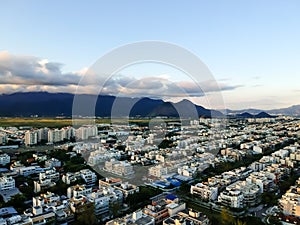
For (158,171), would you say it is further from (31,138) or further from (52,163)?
(31,138)

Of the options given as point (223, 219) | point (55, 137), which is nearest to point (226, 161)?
point (223, 219)

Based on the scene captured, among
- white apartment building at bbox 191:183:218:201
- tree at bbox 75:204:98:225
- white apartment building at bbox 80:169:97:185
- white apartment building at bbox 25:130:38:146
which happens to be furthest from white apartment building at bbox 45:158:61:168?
white apartment building at bbox 25:130:38:146

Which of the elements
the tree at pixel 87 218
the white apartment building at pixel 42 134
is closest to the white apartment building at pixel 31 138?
the white apartment building at pixel 42 134

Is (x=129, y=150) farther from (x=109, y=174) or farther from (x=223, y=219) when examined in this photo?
(x=223, y=219)

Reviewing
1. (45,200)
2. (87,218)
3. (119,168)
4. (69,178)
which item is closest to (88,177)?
(69,178)

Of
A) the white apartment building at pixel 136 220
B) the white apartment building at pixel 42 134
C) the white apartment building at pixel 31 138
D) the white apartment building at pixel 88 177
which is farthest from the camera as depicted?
the white apartment building at pixel 42 134

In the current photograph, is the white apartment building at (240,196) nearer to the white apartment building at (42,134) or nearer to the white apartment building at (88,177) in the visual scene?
the white apartment building at (88,177)

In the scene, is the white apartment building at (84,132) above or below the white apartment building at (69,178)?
above

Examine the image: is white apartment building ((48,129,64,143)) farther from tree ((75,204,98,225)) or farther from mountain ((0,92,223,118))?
tree ((75,204,98,225))
